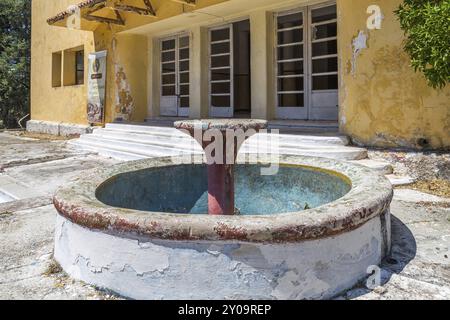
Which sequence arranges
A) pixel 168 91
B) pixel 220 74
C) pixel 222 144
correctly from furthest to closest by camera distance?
1. pixel 168 91
2. pixel 220 74
3. pixel 222 144

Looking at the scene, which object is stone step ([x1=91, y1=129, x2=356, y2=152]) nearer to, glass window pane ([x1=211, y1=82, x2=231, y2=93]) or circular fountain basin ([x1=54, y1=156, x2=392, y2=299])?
glass window pane ([x1=211, y1=82, x2=231, y2=93])

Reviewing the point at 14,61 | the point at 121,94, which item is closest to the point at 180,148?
the point at 121,94

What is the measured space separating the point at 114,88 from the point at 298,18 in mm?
5289

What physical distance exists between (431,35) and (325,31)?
3469 millimetres

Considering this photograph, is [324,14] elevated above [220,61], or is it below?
above

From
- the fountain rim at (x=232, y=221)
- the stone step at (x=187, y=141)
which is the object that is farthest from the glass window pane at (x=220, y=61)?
the fountain rim at (x=232, y=221)

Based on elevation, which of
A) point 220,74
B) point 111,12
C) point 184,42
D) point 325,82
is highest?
point 111,12

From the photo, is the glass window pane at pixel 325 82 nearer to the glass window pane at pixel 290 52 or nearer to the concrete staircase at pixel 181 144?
the glass window pane at pixel 290 52

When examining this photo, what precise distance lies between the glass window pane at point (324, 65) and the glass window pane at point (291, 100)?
55 cm

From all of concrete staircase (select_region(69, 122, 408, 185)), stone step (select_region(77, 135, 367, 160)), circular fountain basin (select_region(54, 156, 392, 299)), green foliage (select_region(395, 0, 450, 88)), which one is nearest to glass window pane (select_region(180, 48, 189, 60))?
concrete staircase (select_region(69, 122, 408, 185))

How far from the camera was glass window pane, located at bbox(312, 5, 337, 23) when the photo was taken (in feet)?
22.1

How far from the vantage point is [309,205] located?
11.4ft

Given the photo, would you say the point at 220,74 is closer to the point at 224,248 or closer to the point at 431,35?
the point at 431,35

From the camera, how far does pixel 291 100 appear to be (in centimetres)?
743
